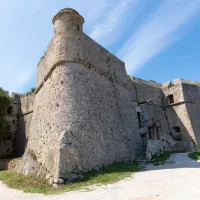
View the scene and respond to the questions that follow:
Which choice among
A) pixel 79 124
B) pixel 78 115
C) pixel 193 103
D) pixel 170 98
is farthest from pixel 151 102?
pixel 79 124

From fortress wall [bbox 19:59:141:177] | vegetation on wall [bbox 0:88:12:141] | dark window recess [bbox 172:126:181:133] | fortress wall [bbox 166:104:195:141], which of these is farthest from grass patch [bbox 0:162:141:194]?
dark window recess [bbox 172:126:181:133]

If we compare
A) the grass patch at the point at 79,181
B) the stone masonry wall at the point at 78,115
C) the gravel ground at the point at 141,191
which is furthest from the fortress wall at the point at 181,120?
the gravel ground at the point at 141,191

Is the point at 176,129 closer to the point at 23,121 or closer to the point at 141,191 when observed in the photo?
the point at 23,121

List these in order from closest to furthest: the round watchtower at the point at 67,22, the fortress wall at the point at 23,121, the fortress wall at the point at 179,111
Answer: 1. the round watchtower at the point at 67,22
2. the fortress wall at the point at 23,121
3. the fortress wall at the point at 179,111

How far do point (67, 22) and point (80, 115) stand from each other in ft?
19.5

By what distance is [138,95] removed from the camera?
75.0 feet

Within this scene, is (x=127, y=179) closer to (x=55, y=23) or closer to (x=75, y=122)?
(x=75, y=122)

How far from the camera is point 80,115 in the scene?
12680mm

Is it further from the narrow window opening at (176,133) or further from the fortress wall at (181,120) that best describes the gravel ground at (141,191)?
the narrow window opening at (176,133)

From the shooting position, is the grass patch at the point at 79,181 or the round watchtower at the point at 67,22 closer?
the grass patch at the point at 79,181

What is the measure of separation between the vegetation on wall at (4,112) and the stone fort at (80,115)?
114 centimetres

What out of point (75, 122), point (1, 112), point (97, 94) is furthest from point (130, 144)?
point (1, 112)

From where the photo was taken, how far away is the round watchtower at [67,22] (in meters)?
14.4

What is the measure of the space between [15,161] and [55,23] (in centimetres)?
987
